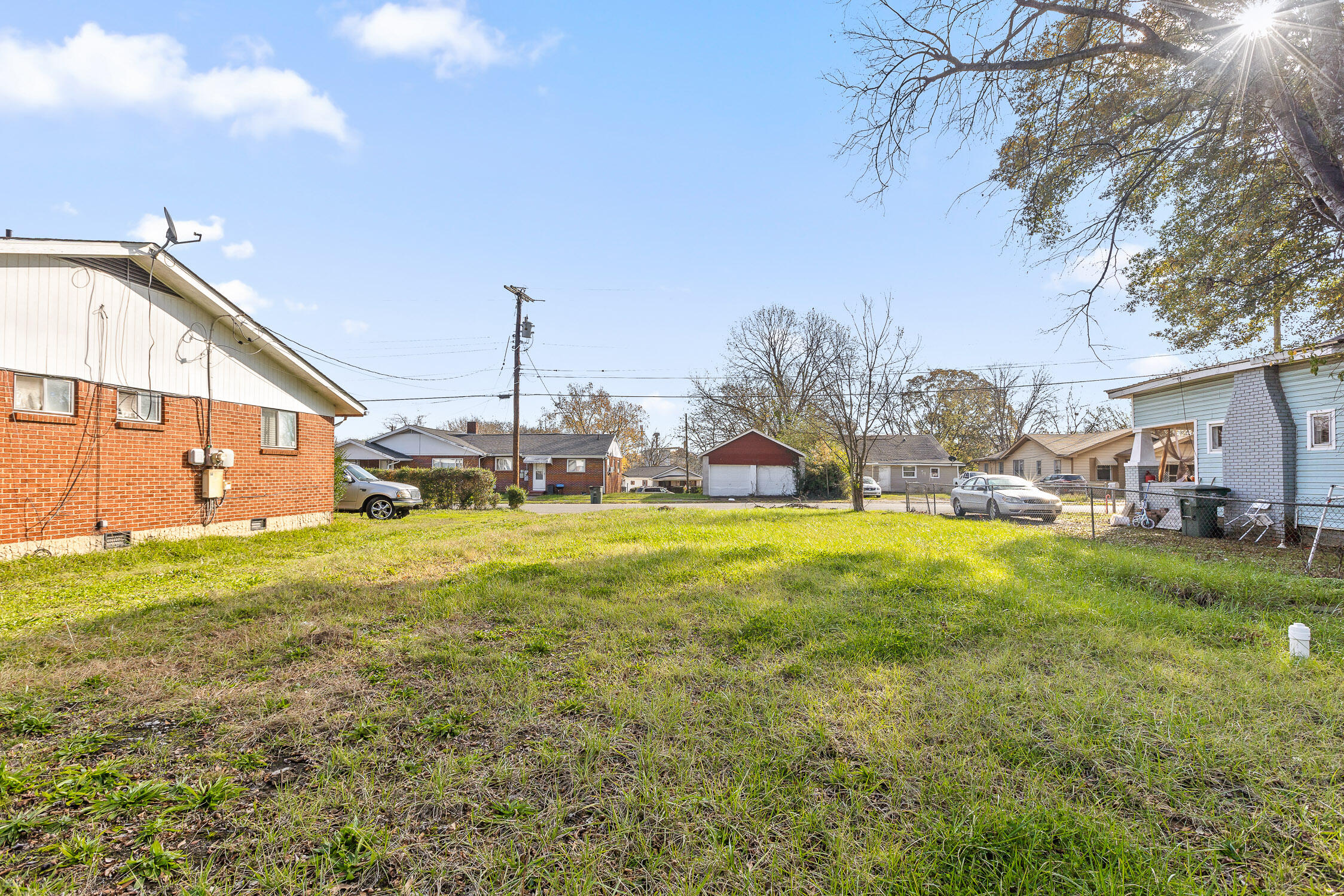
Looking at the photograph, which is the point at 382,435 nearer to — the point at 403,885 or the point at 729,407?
the point at 729,407

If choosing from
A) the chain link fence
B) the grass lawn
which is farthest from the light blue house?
the grass lawn

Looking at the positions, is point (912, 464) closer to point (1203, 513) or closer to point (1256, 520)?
point (1203, 513)

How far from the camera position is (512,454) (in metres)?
40.4

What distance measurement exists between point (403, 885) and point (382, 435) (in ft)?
131

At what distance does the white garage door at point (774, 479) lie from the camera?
126 feet

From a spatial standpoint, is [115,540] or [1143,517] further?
[1143,517]

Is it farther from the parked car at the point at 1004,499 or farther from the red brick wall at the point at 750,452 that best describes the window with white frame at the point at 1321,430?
the red brick wall at the point at 750,452

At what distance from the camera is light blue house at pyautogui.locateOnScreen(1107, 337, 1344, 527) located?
1121 centimetres

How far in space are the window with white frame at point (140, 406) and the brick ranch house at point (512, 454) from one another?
89.0 ft

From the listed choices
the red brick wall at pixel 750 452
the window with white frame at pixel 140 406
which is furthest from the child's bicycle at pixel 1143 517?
the red brick wall at pixel 750 452

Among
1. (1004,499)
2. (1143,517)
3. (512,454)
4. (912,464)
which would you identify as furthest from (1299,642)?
(912,464)

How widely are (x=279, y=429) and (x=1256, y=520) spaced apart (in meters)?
20.8

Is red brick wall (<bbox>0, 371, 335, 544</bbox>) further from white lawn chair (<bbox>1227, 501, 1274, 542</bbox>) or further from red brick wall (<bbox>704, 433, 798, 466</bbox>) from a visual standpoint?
red brick wall (<bbox>704, 433, 798, 466</bbox>)

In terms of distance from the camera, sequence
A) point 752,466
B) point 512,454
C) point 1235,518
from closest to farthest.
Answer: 1. point 1235,518
2. point 752,466
3. point 512,454
